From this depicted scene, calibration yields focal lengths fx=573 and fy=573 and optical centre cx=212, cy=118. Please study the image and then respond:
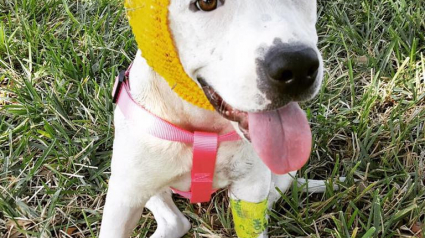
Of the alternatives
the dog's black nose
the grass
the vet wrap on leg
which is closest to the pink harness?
the vet wrap on leg

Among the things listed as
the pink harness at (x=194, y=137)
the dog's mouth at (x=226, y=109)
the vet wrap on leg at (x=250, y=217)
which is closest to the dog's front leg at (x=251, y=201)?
the vet wrap on leg at (x=250, y=217)

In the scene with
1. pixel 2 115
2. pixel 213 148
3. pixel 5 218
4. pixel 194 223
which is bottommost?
pixel 194 223

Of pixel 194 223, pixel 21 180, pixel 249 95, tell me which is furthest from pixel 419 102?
pixel 21 180

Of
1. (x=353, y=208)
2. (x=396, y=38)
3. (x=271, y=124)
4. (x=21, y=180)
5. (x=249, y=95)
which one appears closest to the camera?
(x=249, y=95)

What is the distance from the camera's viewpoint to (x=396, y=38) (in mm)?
3703

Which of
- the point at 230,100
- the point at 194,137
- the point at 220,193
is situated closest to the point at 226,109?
the point at 230,100

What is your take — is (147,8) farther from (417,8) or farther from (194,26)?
(417,8)

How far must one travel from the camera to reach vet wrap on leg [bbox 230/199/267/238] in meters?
2.52

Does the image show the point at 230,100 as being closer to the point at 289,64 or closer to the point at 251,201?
the point at 289,64

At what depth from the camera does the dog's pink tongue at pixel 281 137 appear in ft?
6.24

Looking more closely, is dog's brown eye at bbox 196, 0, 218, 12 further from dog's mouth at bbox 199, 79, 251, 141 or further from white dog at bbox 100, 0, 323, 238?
dog's mouth at bbox 199, 79, 251, 141

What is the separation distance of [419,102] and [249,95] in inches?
80.5

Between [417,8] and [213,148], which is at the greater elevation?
[213,148]

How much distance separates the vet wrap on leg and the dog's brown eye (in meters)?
1.02
